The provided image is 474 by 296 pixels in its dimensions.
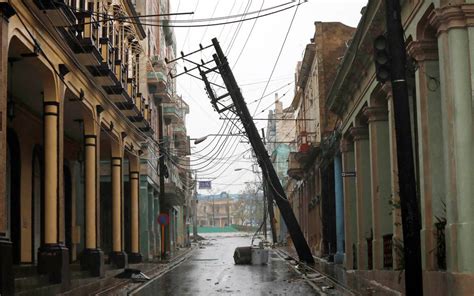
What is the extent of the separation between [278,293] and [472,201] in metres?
7.39

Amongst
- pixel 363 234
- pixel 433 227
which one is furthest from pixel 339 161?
pixel 433 227

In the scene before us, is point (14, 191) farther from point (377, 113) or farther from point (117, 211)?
point (377, 113)

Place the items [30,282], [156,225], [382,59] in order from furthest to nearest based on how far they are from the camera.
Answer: [156,225], [30,282], [382,59]

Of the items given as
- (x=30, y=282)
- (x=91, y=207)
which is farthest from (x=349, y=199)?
(x=30, y=282)

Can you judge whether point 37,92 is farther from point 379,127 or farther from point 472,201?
point 472,201

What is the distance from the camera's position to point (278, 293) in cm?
1805

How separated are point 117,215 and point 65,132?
12.6ft

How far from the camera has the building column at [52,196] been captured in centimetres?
1764

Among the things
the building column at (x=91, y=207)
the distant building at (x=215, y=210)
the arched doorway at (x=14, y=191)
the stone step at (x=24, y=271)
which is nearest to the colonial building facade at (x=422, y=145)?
the building column at (x=91, y=207)

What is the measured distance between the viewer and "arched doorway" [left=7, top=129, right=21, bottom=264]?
22.4 metres

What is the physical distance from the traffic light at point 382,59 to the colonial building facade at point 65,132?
265 inches

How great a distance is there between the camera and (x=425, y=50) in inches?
549

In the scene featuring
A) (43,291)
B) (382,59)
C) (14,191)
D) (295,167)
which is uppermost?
(295,167)

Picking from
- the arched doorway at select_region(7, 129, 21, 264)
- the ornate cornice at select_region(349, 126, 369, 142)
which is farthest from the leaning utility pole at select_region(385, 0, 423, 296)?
the arched doorway at select_region(7, 129, 21, 264)
